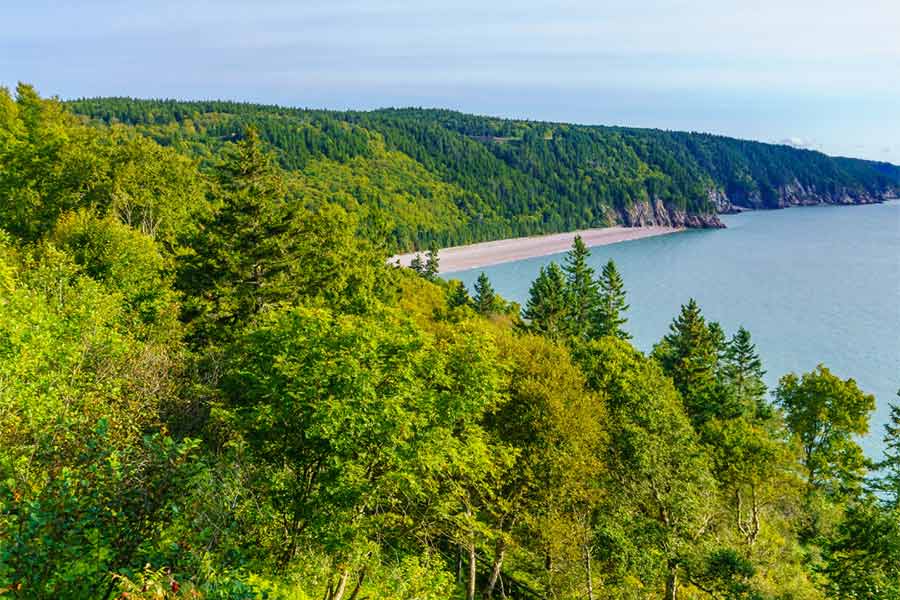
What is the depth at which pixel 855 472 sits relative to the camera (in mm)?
39969

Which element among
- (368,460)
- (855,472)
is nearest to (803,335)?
(855,472)

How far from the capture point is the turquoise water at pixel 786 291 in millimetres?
67475

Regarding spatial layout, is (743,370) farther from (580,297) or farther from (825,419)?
(580,297)

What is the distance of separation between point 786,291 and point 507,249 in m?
84.0

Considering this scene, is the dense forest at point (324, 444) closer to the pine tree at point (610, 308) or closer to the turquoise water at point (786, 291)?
the pine tree at point (610, 308)

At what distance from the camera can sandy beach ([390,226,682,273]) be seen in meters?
150

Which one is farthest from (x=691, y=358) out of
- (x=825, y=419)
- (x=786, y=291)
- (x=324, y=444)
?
(x=786, y=291)

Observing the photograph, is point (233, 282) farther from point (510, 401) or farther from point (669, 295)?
point (669, 295)

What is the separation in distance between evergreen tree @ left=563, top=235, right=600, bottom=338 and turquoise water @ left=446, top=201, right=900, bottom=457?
39.3ft

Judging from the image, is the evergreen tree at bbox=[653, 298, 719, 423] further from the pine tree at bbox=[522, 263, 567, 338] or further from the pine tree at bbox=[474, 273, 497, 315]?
the pine tree at bbox=[474, 273, 497, 315]

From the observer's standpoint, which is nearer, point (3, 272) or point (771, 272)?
point (3, 272)

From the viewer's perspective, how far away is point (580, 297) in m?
65.9

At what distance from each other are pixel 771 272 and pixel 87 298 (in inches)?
4795

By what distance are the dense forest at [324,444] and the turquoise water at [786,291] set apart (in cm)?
2594
